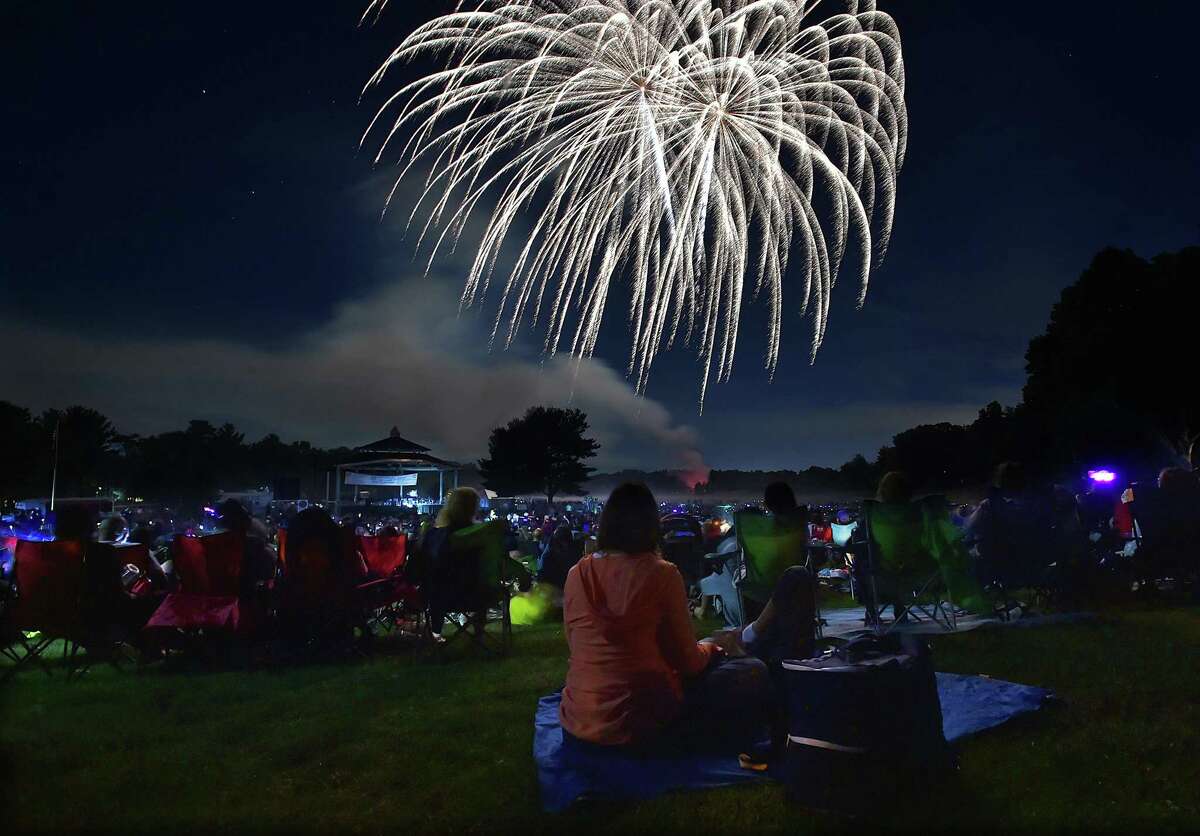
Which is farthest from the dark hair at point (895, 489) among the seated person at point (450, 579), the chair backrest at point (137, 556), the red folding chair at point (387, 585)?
the chair backrest at point (137, 556)

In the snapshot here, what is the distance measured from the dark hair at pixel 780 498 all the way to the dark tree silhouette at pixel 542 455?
76986mm

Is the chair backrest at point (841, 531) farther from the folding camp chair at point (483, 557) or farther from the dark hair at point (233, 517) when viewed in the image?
the dark hair at point (233, 517)

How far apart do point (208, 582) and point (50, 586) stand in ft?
4.10

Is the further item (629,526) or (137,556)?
(137,556)

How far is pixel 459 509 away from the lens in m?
8.07

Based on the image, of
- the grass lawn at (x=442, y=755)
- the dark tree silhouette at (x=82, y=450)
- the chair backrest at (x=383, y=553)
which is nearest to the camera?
the grass lawn at (x=442, y=755)

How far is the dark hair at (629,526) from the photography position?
12.1 feet

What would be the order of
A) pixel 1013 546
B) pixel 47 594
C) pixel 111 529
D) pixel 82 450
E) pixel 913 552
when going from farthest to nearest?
pixel 82 450 < pixel 111 529 < pixel 1013 546 < pixel 913 552 < pixel 47 594

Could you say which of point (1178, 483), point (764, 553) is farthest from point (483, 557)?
point (1178, 483)

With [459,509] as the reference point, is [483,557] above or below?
below

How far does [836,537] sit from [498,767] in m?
11.4

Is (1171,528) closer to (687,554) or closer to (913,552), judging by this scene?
(913,552)

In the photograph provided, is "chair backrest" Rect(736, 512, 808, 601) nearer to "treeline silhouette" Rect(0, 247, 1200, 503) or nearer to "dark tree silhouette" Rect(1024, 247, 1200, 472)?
"treeline silhouette" Rect(0, 247, 1200, 503)

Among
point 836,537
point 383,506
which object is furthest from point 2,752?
point 383,506
